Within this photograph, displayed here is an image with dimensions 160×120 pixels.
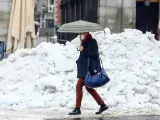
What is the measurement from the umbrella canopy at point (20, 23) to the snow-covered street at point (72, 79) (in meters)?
1.86

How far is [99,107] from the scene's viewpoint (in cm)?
1076

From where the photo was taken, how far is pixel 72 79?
11.8 m

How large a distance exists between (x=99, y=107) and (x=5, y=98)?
216 centimetres

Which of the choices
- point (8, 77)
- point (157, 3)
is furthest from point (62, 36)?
point (8, 77)

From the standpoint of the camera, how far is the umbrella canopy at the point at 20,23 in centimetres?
1559

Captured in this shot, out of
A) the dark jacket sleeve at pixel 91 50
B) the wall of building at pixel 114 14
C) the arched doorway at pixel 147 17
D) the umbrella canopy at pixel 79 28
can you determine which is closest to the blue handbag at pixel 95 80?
the dark jacket sleeve at pixel 91 50

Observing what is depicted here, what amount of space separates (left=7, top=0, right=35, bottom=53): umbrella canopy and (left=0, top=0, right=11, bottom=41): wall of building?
0.84 meters

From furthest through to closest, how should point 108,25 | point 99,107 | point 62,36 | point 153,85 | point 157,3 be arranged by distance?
point 62,36 < point 157,3 < point 108,25 < point 153,85 < point 99,107

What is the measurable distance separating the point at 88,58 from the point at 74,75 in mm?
2054

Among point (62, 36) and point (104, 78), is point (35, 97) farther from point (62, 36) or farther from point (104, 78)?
point (62, 36)

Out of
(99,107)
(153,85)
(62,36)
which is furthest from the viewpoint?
(62,36)

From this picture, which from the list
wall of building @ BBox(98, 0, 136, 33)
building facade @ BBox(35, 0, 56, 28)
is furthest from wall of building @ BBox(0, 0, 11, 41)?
building facade @ BBox(35, 0, 56, 28)

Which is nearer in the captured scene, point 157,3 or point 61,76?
point 61,76

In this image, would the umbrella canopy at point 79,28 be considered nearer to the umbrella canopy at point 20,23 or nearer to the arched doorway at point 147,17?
the umbrella canopy at point 20,23
